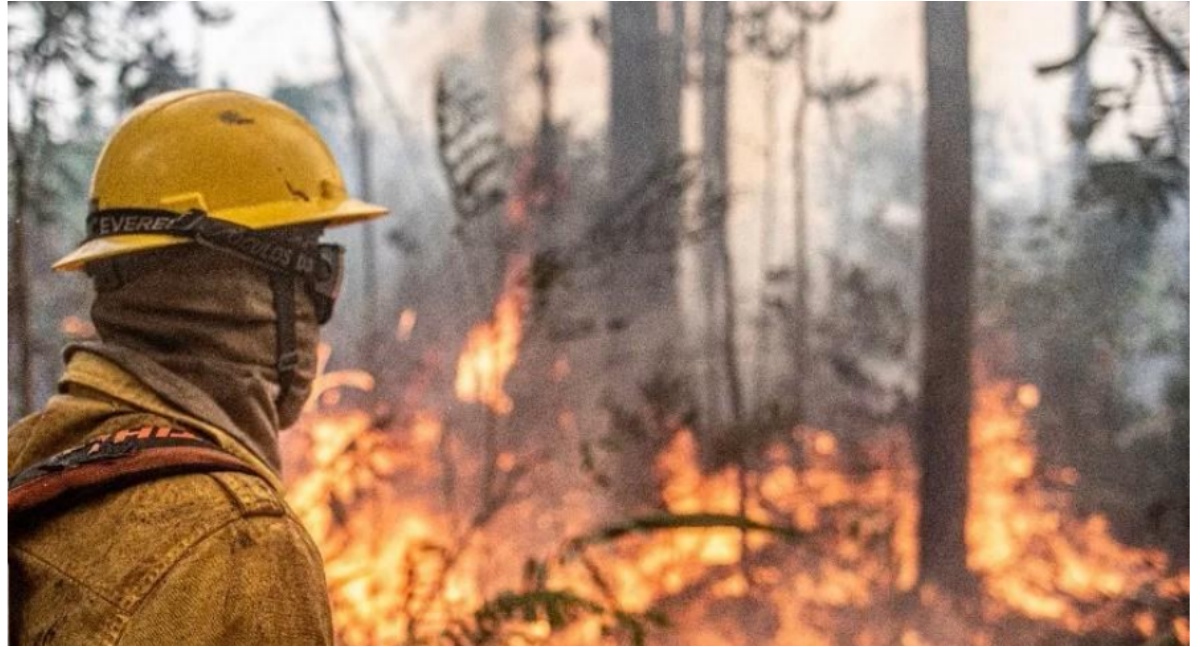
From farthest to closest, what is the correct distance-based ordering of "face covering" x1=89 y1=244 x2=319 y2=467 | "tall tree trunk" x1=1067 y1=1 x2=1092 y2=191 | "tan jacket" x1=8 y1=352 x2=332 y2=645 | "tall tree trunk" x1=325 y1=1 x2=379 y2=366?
"tall tree trunk" x1=325 y1=1 x2=379 y2=366 < "tall tree trunk" x1=1067 y1=1 x2=1092 y2=191 < "face covering" x1=89 y1=244 x2=319 y2=467 < "tan jacket" x1=8 y1=352 x2=332 y2=645

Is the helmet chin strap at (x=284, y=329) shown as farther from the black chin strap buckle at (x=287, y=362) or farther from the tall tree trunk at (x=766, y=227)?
the tall tree trunk at (x=766, y=227)

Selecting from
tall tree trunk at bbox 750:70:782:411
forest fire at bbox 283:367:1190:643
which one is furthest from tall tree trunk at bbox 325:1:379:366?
tall tree trunk at bbox 750:70:782:411

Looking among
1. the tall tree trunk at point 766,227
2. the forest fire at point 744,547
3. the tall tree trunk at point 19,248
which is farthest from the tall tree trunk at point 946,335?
A: the tall tree trunk at point 19,248

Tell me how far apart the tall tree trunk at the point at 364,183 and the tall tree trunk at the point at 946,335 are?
149 centimetres

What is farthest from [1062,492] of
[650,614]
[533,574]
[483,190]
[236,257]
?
[236,257]

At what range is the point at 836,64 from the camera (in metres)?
2.55

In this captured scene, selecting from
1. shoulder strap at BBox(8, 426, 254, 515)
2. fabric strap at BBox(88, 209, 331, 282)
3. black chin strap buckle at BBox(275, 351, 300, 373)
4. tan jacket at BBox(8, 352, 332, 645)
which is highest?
fabric strap at BBox(88, 209, 331, 282)

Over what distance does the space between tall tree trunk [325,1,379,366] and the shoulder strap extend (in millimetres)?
1155

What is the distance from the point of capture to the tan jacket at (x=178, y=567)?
52.9 inches

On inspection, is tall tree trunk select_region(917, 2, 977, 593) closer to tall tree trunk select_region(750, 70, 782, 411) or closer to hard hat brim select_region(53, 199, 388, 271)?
tall tree trunk select_region(750, 70, 782, 411)

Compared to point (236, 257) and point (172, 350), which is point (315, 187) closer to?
point (236, 257)

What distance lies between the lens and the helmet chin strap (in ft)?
5.81

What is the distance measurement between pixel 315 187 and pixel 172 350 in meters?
0.49

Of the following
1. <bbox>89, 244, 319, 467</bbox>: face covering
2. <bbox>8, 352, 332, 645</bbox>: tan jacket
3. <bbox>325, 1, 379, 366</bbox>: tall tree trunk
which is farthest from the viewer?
<bbox>325, 1, 379, 366</bbox>: tall tree trunk
